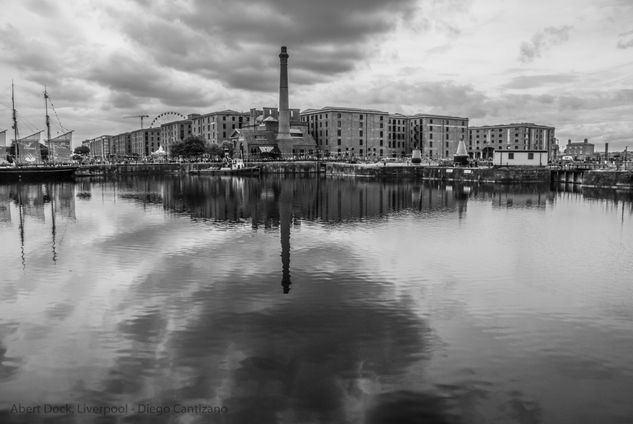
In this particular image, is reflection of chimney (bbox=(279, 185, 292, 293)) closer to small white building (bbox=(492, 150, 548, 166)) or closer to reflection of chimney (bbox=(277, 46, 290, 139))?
small white building (bbox=(492, 150, 548, 166))

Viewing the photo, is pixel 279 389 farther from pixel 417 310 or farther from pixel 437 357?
pixel 417 310

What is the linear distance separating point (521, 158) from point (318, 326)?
8786cm

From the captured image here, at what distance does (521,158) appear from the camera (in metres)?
94.3

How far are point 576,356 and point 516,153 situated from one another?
87.5m

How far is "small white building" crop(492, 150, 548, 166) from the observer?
308 ft

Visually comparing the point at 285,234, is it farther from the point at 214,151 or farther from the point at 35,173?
the point at 214,151

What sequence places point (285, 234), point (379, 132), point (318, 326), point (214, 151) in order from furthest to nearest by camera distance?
point (379, 132) < point (214, 151) < point (285, 234) < point (318, 326)

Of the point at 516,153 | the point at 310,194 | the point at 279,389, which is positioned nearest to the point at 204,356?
the point at 279,389

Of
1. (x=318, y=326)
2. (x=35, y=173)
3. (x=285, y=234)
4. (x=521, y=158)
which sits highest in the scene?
(x=521, y=158)

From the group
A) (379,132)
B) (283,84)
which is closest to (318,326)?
(283,84)

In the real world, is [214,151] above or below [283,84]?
below

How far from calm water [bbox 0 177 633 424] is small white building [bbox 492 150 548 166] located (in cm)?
6216

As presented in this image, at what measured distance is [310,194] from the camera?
228 ft

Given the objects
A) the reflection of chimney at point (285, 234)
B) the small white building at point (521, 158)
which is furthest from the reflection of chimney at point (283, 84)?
the reflection of chimney at point (285, 234)
